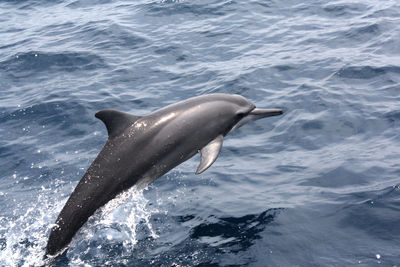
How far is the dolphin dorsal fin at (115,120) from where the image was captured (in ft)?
23.9

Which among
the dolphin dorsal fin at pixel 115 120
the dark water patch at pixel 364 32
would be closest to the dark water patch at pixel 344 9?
the dark water patch at pixel 364 32

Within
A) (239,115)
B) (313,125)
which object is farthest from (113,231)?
(313,125)

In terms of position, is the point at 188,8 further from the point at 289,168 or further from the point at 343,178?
the point at 343,178

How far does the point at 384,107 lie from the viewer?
11328 mm

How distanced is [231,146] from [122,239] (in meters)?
3.73

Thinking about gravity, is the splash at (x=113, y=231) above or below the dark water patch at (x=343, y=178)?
above

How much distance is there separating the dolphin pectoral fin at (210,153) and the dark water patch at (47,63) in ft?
26.5

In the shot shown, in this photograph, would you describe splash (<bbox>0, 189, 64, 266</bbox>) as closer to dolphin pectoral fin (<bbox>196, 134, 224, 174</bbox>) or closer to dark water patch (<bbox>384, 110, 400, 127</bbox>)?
dolphin pectoral fin (<bbox>196, 134, 224, 174</bbox>)

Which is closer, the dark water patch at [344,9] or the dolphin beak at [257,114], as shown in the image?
the dolphin beak at [257,114]

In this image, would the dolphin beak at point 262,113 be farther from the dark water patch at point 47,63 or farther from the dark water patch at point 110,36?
the dark water patch at point 110,36

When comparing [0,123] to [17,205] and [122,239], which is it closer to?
[17,205]

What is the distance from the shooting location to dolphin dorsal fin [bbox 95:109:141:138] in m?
7.27

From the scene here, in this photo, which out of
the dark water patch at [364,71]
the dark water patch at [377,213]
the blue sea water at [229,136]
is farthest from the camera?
the dark water patch at [364,71]

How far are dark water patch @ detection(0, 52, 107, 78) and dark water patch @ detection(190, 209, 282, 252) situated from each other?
8.66 m
